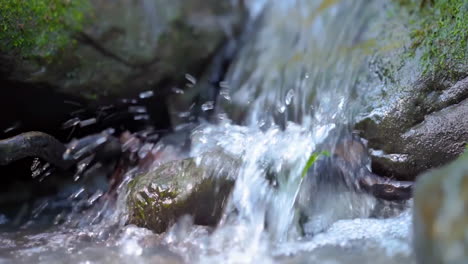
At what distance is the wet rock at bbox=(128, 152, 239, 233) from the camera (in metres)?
2.67

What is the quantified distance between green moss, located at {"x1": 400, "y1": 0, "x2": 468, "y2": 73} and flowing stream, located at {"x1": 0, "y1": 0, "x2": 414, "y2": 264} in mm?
425

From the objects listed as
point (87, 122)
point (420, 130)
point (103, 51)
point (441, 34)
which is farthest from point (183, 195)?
point (441, 34)

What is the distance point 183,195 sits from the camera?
267 centimetres

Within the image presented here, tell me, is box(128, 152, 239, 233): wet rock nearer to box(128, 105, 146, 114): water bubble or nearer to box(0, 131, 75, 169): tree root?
box(0, 131, 75, 169): tree root

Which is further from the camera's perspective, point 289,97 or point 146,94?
point 146,94

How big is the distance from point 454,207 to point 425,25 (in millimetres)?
2483

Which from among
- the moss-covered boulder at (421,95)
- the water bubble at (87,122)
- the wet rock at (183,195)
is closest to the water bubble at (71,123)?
the water bubble at (87,122)

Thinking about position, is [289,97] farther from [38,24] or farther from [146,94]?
[38,24]

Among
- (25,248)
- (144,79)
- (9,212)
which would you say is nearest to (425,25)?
(144,79)

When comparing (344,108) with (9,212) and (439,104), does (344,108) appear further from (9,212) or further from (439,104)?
(9,212)

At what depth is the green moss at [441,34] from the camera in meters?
2.93

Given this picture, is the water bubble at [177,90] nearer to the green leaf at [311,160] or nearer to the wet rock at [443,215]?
the green leaf at [311,160]

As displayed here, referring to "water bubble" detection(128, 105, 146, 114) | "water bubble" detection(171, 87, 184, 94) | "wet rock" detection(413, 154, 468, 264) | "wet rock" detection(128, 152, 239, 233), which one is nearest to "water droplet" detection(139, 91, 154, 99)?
"water bubble" detection(128, 105, 146, 114)

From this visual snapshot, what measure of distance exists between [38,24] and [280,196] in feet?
7.58
